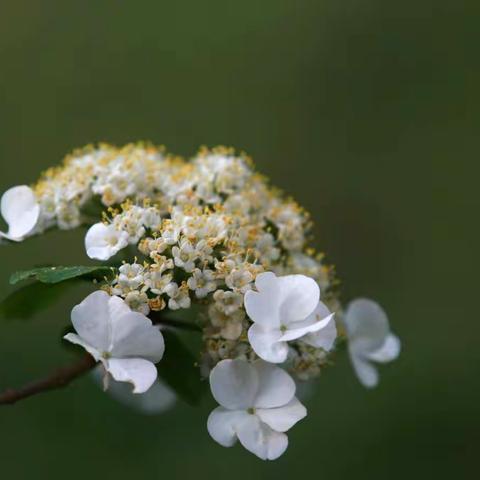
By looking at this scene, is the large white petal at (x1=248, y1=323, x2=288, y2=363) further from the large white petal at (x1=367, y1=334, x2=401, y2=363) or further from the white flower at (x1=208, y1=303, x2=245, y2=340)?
the large white petal at (x1=367, y1=334, x2=401, y2=363)

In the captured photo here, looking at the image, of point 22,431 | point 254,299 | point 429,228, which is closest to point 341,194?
point 429,228

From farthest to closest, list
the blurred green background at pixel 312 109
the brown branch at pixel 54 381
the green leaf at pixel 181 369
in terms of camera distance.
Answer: the blurred green background at pixel 312 109 < the green leaf at pixel 181 369 < the brown branch at pixel 54 381

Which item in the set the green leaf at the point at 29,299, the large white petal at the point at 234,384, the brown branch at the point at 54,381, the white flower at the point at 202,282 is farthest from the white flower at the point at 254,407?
the green leaf at the point at 29,299

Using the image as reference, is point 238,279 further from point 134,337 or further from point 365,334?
point 365,334

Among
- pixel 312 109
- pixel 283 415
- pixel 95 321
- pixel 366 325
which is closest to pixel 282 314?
pixel 283 415

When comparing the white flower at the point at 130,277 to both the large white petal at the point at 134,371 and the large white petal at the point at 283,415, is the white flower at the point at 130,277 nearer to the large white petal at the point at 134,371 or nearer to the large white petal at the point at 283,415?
the large white petal at the point at 134,371

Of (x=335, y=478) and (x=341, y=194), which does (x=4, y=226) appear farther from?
(x=341, y=194)
